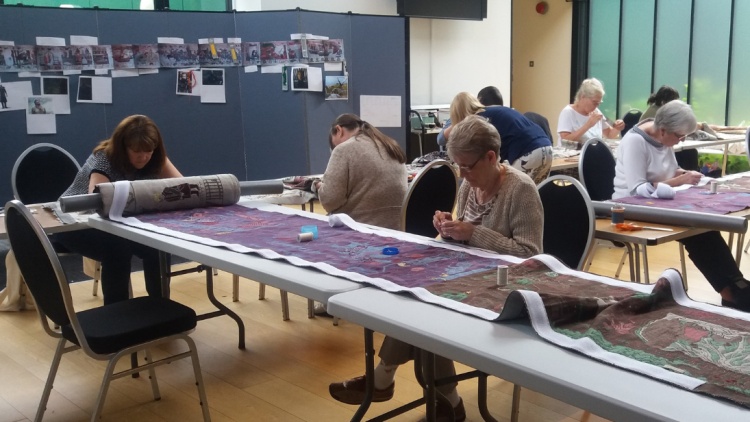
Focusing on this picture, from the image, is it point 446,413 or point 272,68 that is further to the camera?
point 272,68

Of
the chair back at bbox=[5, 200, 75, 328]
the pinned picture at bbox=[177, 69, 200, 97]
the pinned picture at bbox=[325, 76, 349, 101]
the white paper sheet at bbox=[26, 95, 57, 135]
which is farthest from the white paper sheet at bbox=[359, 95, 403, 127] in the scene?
the chair back at bbox=[5, 200, 75, 328]

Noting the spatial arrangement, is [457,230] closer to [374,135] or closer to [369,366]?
[369,366]

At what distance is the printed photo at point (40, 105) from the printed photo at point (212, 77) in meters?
1.32

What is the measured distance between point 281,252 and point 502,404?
1132 mm

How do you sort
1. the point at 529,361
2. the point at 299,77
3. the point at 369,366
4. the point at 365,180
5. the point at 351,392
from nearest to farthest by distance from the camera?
the point at 529,361 < the point at 369,366 < the point at 351,392 < the point at 365,180 < the point at 299,77

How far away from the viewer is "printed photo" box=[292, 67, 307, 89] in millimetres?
6324

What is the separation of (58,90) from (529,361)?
494 centimetres

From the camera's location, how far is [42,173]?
385cm

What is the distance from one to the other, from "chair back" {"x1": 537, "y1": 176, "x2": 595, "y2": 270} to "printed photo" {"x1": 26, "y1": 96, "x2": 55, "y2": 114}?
405cm

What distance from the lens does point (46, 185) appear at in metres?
3.87

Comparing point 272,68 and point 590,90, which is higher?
point 272,68

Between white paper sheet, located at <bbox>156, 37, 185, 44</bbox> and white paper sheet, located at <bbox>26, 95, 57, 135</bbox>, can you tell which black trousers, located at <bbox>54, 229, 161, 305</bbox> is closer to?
white paper sheet, located at <bbox>26, 95, 57, 135</bbox>

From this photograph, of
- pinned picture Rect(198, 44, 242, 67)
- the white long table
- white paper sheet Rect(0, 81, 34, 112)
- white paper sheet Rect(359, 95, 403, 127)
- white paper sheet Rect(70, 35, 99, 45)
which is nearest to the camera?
the white long table

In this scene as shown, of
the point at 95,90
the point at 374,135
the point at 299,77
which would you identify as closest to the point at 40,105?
the point at 95,90
